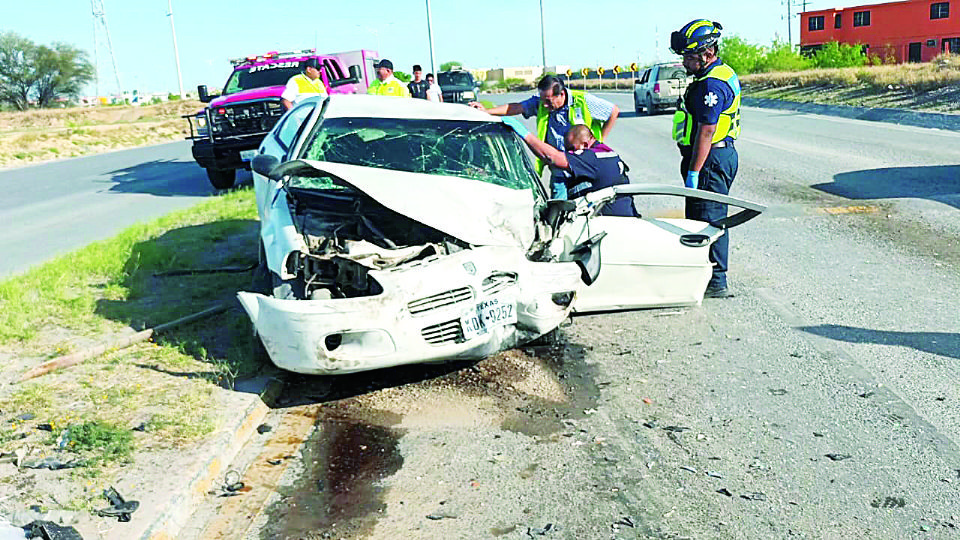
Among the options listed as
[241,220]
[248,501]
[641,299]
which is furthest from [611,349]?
[241,220]

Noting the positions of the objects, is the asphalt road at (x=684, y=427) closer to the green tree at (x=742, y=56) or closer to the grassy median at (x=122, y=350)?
the grassy median at (x=122, y=350)

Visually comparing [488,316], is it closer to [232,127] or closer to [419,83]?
[232,127]

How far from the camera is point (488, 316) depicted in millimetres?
5020

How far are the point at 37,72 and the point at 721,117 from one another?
7446 centimetres

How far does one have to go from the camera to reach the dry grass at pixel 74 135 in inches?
1069

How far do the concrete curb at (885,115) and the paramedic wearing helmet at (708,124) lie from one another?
14982 millimetres

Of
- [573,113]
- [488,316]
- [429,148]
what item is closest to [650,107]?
[573,113]

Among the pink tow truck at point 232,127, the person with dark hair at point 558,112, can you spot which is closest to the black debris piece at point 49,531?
the person with dark hair at point 558,112

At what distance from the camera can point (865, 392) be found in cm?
484

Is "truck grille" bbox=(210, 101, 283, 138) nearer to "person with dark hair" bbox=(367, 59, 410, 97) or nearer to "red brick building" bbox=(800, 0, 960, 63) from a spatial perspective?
"person with dark hair" bbox=(367, 59, 410, 97)

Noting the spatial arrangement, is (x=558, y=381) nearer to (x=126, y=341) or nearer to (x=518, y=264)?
(x=518, y=264)

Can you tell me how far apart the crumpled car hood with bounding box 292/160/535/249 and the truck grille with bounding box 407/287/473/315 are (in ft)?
1.48

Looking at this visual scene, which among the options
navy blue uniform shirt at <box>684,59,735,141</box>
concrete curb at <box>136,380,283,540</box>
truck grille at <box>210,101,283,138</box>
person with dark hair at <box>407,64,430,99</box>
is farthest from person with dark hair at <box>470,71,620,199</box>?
person with dark hair at <box>407,64,430,99</box>

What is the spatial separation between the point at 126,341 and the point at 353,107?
8.08 ft
